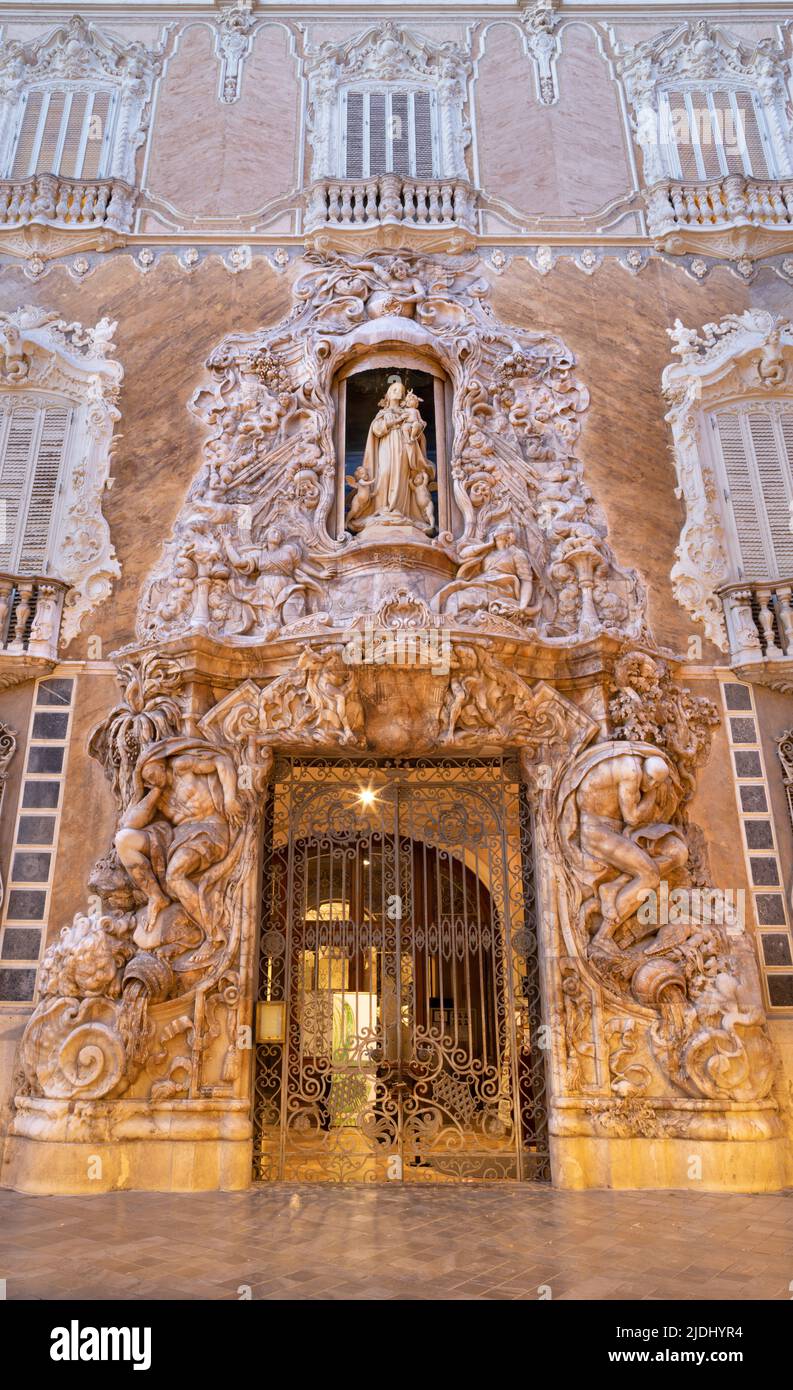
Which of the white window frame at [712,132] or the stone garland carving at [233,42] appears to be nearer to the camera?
the white window frame at [712,132]

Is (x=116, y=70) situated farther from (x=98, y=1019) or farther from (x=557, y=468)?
(x=98, y=1019)

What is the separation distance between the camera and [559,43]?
1355 centimetres

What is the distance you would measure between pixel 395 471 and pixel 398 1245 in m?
7.12

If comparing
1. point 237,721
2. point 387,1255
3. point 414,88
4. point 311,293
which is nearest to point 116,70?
point 414,88

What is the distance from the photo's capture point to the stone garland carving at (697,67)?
13062 mm

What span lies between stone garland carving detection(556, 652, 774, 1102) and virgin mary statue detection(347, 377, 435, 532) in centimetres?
286

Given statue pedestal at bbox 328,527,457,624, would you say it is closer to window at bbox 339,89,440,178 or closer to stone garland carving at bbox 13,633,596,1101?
stone garland carving at bbox 13,633,596,1101

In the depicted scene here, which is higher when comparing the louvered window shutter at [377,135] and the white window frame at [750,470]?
the louvered window shutter at [377,135]

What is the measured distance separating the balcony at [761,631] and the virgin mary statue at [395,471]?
336cm

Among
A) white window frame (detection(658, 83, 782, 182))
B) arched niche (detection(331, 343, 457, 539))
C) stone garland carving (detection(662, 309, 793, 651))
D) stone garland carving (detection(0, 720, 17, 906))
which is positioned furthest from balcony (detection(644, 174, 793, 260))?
stone garland carving (detection(0, 720, 17, 906))

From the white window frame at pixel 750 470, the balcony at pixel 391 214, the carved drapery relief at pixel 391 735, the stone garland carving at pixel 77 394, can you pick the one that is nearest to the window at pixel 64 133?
the stone garland carving at pixel 77 394

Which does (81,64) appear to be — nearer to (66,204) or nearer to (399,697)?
(66,204)

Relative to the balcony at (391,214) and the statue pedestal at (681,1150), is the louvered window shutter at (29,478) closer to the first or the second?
the balcony at (391,214)

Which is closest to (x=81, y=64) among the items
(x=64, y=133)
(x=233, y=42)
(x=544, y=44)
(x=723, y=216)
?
(x=64, y=133)
